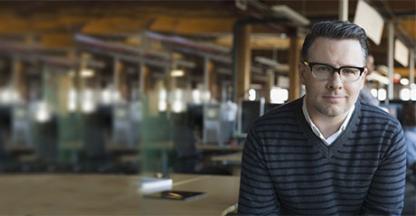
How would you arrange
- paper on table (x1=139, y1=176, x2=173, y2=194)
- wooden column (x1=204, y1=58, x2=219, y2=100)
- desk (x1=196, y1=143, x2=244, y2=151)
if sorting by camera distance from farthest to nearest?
wooden column (x1=204, y1=58, x2=219, y2=100) < desk (x1=196, y1=143, x2=244, y2=151) < paper on table (x1=139, y1=176, x2=173, y2=194)

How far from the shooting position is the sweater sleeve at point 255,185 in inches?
64.0

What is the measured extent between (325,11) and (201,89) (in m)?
2.99

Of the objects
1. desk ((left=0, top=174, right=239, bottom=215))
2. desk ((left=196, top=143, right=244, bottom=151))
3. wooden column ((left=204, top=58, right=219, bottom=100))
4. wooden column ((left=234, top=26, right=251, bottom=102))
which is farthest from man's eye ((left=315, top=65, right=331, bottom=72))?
wooden column ((left=204, top=58, right=219, bottom=100))

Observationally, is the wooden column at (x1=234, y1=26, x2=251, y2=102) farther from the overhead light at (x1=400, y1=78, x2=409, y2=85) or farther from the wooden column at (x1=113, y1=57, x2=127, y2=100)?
the wooden column at (x1=113, y1=57, x2=127, y2=100)

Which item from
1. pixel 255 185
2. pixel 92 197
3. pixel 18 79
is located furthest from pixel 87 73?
pixel 255 185

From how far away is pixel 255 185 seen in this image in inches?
64.1

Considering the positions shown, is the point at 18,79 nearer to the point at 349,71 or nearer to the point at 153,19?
the point at 349,71

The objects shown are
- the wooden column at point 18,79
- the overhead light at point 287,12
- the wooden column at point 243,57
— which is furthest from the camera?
the wooden column at point 243,57

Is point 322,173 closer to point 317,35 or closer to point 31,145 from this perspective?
point 317,35

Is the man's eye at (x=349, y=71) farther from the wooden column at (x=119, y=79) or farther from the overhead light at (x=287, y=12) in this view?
the overhead light at (x=287, y=12)

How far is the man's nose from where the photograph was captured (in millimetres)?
1538

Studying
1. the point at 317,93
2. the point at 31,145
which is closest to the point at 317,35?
the point at 317,93

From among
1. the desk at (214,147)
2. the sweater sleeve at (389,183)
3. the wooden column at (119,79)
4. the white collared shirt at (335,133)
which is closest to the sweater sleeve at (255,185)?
the white collared shirt at (335,133)

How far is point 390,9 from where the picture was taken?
9016mm
